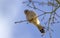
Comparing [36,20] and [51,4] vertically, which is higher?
[51,4]

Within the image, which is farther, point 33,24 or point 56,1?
point 33,24

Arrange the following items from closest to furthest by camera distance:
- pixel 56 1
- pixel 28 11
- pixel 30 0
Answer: pixel 30 0 < pixel 56 1 < pixel 28 11

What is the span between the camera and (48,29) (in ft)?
16.1

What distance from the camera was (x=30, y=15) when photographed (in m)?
6.01

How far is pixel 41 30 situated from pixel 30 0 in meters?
0.90

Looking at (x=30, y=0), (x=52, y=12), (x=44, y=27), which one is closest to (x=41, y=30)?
(x=44, y=27)

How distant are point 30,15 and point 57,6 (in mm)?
1098

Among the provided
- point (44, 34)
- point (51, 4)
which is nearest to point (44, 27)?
point (44, 34)

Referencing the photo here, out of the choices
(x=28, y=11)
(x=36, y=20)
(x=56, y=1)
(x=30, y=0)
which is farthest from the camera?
(x=28, y=11)

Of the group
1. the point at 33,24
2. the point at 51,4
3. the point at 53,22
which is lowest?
the point at 33,24

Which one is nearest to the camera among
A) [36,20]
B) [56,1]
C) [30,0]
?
[30,0]

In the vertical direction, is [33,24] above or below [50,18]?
below

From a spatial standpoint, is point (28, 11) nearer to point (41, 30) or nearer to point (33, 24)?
point (33, 24)

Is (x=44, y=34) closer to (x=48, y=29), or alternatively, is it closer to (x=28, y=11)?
(x=48, y=29)
